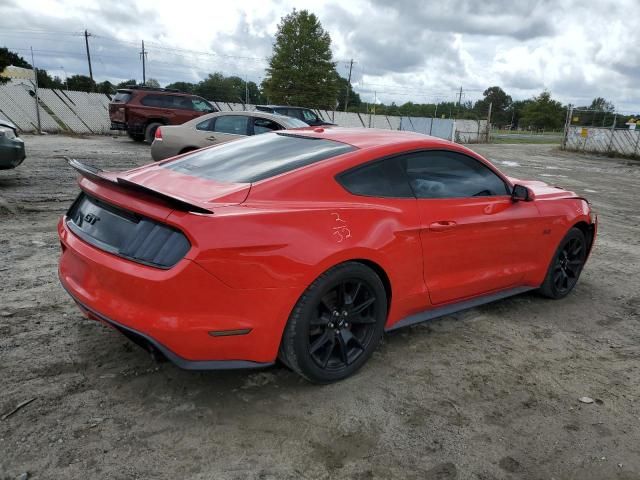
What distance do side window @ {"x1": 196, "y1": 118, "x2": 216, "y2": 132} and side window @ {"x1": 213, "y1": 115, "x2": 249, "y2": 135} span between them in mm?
83

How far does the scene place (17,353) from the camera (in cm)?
312

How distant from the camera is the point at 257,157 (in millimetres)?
3408

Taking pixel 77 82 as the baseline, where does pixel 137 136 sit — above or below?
below

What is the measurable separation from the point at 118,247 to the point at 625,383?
10.5 ft

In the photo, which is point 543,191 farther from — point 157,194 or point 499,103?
point 499,103

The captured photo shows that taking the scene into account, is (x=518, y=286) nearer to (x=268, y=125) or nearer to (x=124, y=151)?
(x=268, y=125)

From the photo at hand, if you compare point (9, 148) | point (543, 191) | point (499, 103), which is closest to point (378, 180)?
point (543, 191)

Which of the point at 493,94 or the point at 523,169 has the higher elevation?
the point at 493,94

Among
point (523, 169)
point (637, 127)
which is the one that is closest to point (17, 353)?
point (523, 169)

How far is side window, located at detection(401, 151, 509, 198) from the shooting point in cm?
346

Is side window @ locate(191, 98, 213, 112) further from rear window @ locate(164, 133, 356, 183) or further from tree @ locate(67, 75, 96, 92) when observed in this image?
tree @ locate(67, 75, 96, 92)

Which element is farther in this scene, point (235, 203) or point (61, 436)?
point (235, 203)

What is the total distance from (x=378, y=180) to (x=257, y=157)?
81cm

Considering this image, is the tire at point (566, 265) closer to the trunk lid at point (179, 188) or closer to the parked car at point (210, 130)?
the trunk lid at point (179, 188)
